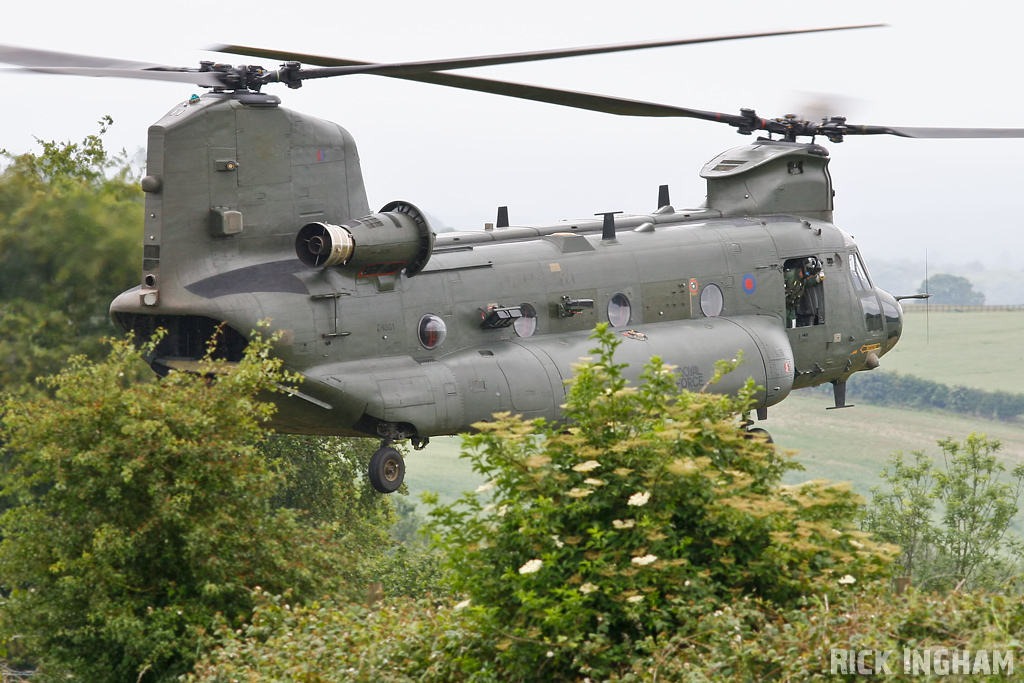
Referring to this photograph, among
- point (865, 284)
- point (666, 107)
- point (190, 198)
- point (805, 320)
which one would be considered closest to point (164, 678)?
point (190, 198)

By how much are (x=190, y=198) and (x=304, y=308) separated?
2066 millimetres

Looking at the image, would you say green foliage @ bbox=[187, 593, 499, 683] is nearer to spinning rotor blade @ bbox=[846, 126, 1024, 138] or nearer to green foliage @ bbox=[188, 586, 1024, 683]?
green foliage @ bbox=[188, 586, 1024, 683]

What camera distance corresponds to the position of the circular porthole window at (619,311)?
20.4 metres

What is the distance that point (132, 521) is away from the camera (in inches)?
596

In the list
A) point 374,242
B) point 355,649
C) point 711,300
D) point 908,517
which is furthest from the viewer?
point 908,517

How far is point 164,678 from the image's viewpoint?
48.9 feet

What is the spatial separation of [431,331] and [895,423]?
345ft

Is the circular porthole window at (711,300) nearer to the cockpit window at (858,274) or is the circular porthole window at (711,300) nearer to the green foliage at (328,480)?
the cockpit window at (858,274)

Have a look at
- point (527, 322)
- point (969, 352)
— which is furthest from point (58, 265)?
point (969, 352)

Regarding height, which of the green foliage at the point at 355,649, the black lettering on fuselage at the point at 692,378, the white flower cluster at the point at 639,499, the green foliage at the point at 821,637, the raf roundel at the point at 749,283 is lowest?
the green foliage at the point at 355,649

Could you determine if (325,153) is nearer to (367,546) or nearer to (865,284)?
(865,284)

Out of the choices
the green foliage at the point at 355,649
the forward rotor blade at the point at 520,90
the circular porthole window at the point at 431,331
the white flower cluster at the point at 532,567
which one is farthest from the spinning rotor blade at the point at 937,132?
the white flower cluster at the point at 532,567

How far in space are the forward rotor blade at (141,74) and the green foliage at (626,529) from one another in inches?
259

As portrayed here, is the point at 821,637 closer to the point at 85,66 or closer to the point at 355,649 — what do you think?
the point at 355,649
